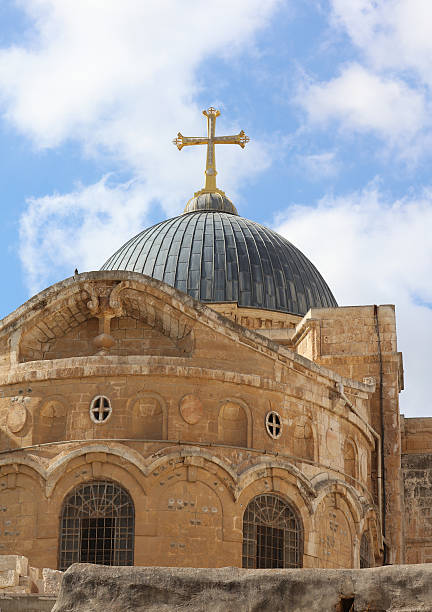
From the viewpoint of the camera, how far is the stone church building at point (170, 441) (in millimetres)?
22234

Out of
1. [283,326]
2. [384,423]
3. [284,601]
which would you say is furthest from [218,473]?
[284,601]

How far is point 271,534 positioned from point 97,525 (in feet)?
12.5

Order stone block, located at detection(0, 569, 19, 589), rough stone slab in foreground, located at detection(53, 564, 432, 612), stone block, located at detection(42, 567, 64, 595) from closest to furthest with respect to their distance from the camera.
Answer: rough stone slab in foreground, located at detection(53, 564, 432, 612)
stone block, located at detection(42, 567, 64, 595)
stone block, located at detection(0, 569, 19, 589)

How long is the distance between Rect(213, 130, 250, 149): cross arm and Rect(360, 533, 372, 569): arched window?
1836 centimetres

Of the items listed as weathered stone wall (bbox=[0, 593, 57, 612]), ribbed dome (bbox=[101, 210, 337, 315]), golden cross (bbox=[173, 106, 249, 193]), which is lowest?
weathered stone wall (bbox=[0, 593, 57, 612])

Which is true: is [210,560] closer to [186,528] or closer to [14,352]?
[186,528]

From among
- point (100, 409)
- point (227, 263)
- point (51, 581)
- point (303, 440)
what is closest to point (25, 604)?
point (51, 581)

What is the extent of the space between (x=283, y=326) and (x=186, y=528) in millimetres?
14515

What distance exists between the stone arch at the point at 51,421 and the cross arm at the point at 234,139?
61.9 ft

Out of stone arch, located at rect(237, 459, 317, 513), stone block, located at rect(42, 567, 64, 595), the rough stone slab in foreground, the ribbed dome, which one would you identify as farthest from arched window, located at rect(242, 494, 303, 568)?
the rough stone slab in foreground

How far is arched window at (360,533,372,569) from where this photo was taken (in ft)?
83.6

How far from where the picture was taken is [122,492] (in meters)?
22.4

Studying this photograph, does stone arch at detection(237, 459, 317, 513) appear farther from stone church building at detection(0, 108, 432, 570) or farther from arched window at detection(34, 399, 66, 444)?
arched window at detection(34, 399, 66, 444)

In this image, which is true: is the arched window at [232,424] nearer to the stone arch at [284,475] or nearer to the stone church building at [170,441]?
the stone church building at [170,441]
